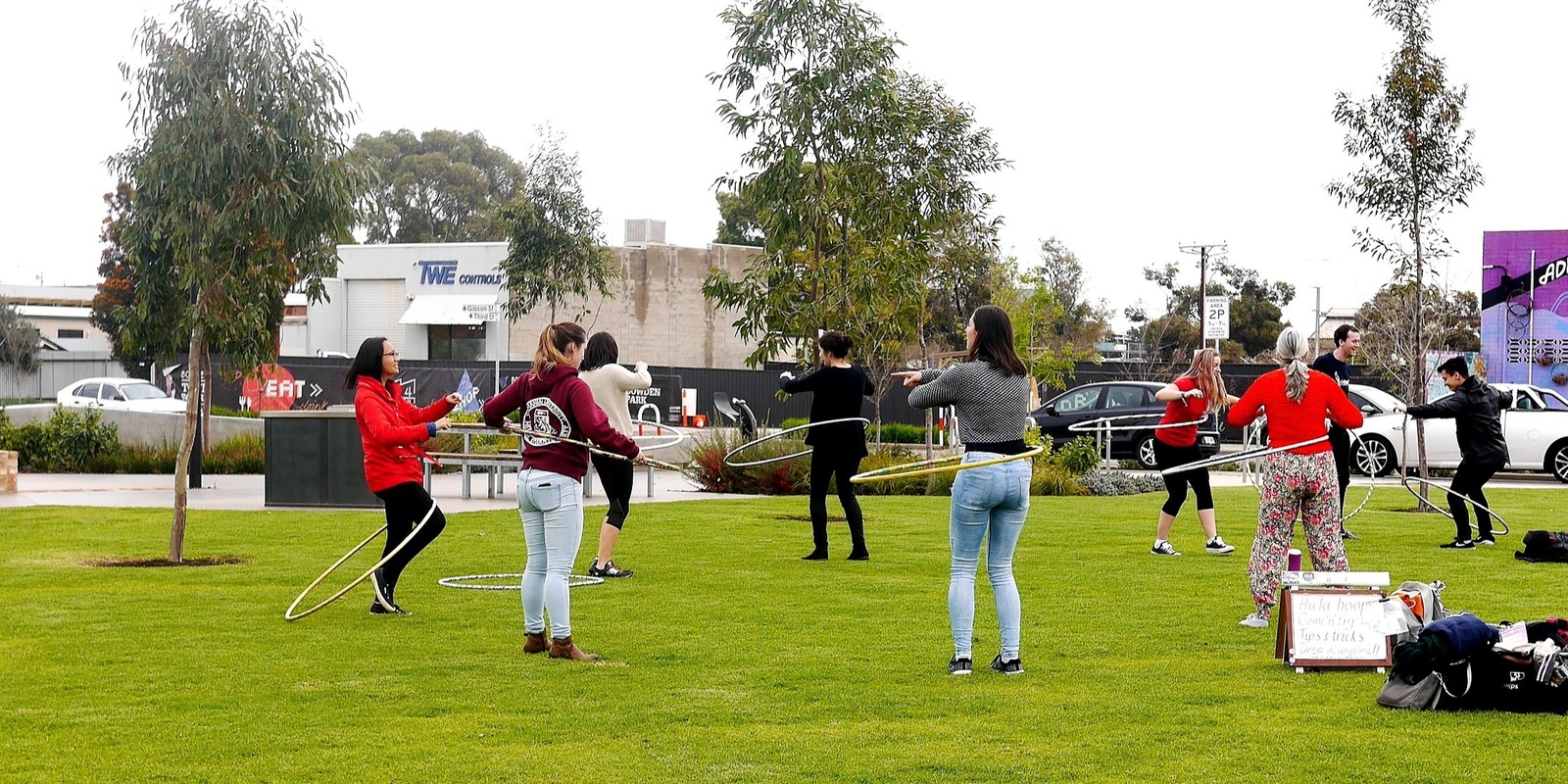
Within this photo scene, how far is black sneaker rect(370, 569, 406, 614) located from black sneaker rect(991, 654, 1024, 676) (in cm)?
428

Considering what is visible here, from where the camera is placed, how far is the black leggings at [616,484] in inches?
467

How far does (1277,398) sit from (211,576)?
8.16m

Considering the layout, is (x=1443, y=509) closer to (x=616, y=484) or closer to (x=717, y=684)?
(x=616, y=484)

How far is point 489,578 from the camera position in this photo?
481 inches

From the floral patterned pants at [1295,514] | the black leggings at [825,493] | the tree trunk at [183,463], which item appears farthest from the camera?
the black leggings at [825,493]

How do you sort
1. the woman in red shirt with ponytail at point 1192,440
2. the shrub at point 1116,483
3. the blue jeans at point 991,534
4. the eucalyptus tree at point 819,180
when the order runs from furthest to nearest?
the shrub at point 1116,483 < the eucalyptus tree at point 819,180 < the woman in red shirt with ponytail at point 1192,440 < the blue jeans at point 991,534

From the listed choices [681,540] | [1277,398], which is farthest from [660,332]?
[1277,398]

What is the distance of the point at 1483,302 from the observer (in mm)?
33781

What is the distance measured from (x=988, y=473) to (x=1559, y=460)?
23126 mm

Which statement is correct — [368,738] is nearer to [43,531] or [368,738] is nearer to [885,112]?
[43,531]

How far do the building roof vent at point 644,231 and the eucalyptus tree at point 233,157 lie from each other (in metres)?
48.7

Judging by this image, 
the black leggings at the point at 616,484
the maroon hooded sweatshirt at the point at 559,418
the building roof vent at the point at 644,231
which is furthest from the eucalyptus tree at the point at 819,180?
the building roof vent at the point at 644,231

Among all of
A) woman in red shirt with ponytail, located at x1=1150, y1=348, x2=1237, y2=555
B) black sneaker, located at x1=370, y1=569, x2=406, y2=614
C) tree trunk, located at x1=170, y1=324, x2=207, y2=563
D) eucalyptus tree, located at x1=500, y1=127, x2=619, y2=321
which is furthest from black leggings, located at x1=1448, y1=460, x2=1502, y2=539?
eucalyptus tree, located at x1=500, y1=127, x2=619, y2=321

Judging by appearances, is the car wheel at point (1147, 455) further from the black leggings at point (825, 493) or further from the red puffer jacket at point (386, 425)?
the red puffer jacket at point (386, 425)
